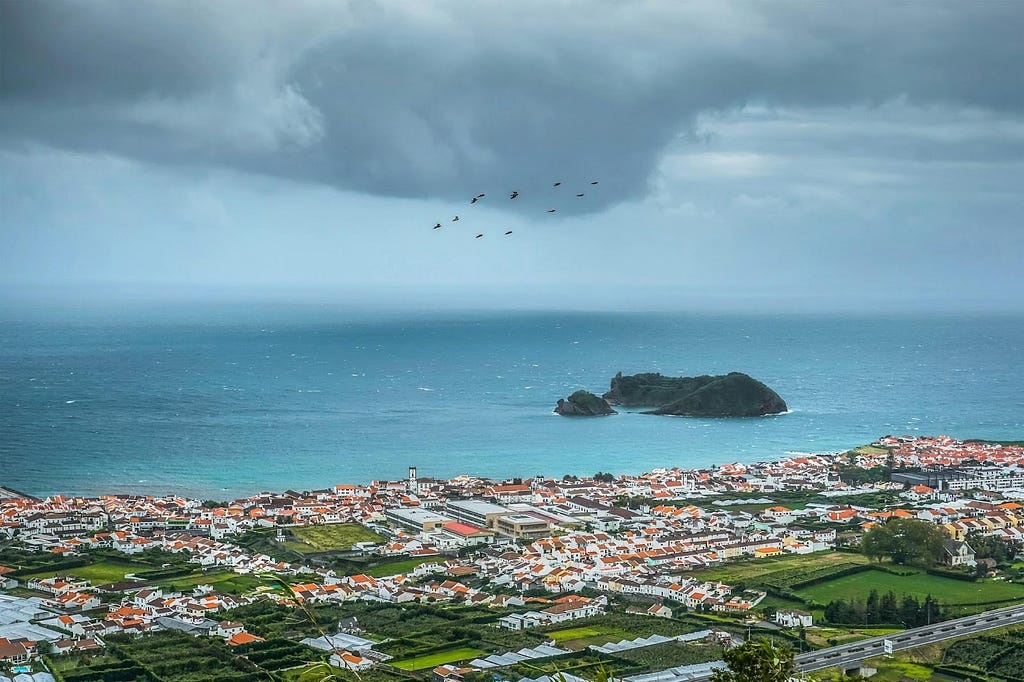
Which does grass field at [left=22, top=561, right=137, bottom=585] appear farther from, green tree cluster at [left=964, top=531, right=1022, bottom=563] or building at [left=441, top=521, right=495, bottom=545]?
green tree cluster at [left=964, top=531, right=1022, bottom=563]

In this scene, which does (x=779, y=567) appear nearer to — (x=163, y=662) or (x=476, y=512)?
(x=476, y=512)

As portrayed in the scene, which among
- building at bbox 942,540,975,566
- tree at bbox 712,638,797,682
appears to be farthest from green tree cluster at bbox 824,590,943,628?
tree at bbox 712,638,797,682

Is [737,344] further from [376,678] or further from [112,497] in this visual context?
[376,678]

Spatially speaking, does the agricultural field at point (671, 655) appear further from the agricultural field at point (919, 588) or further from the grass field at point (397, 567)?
the grass field at point (397, 567)

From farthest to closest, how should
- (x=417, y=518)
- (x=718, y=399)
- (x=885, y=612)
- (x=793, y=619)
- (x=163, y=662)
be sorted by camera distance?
(x=718, y=399) < (x=417, y=518) < (x=885, y=612) < (x=793, y=619) < (x=163, y=662)

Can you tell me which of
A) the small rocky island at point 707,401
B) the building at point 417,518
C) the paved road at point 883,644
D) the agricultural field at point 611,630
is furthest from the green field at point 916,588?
the small rocky island at point 707,401

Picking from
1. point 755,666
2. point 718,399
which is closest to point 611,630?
point 755,666
